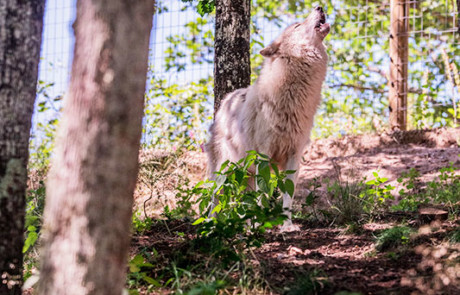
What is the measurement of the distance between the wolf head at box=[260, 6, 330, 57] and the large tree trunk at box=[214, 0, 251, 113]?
0.50 metres

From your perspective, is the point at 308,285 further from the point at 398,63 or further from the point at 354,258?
the point at 398,63

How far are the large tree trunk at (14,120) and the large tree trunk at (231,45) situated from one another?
2614mm

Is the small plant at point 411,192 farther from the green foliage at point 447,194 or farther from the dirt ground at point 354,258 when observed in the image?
the dirt ground at point 354,258

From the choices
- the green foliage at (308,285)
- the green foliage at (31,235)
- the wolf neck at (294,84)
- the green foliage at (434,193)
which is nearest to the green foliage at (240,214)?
the green foliage at (308,285)

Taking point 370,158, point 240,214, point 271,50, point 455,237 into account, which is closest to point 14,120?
point 240,214

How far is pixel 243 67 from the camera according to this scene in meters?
5.08

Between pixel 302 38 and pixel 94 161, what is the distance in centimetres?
317

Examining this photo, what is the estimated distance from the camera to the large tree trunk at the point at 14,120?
252 cm

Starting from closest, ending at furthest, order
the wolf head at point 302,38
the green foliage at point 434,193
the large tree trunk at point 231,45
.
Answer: the green foliage at point 434,193 < the wolf head at point 302,38 < the large tree trunk at point 231,45

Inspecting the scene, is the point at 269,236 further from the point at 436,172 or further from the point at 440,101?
the point at 440,101

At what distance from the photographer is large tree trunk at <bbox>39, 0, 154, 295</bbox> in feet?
5.82

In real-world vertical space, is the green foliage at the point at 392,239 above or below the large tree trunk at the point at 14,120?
below

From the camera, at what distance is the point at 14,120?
2557mm

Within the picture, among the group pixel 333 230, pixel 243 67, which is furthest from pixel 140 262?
pixel 243 67
